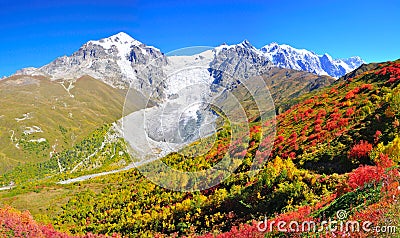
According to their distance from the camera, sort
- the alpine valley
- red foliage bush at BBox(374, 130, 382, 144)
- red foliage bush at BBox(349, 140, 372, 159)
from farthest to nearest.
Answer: red foliage bush at BBox(374, 130, 382, 144) < red foliage bush at BBox(349, 140, 372, 159) < the alpine valley

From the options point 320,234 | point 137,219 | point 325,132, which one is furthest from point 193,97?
point 325,132

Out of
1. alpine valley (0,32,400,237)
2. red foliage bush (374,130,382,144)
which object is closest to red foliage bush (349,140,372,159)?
alpine valley (0,32,400,237)

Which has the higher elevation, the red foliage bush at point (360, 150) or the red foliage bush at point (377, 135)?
the red foliage bush at point (377, 135)

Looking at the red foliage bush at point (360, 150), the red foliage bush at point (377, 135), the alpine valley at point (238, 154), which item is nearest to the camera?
the alpine valley at point (238, 154)

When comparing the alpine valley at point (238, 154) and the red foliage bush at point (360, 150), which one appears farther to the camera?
the red foliage bush at point (360, 150)

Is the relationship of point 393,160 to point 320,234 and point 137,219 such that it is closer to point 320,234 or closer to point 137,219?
point 320,234

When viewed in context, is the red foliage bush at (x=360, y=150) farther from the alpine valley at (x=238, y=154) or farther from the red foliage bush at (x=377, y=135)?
the red foliage bush at (x=377, y=135)

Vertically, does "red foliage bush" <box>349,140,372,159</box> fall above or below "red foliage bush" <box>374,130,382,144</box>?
below

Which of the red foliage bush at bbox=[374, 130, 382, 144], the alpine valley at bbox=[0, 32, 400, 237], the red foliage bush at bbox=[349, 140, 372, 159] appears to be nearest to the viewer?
the alpine valley at bbox=[0, 32, 400, 237]

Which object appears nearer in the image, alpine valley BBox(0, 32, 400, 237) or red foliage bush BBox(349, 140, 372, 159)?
alpine valley BBox(0, 32, 400, 237)

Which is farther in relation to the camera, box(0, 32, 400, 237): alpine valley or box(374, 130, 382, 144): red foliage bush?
box(374, 130, 382, 144): red foliage bush

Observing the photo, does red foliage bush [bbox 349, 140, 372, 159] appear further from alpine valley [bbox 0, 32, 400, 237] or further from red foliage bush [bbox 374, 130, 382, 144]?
red foliage bush [bbox 374, 130, 382, 144]

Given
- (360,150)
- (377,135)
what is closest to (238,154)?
(360,150)

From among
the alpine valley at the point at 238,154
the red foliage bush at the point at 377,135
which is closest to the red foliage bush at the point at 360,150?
the alpine valley at the point at 238,154
